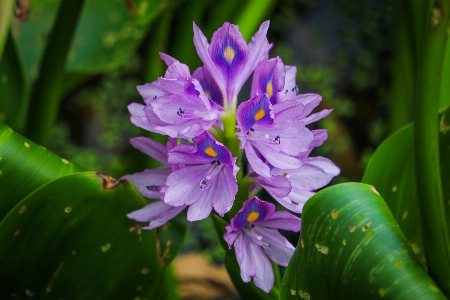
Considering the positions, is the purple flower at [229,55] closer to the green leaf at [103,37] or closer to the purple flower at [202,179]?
the purple flower at [202,179]

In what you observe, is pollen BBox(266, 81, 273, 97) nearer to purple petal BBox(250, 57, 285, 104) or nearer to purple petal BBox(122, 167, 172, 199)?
purple petal BBox(250, 57, 285, 104)

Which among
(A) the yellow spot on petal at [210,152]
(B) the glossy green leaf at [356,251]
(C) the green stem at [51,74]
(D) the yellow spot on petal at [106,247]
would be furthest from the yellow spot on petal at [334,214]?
(C) the green stem at [51,74]

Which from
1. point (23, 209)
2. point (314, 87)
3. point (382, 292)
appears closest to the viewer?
point (382, 292)

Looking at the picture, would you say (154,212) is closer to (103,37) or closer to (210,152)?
(210,152)

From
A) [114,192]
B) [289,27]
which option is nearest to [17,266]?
[114,192]

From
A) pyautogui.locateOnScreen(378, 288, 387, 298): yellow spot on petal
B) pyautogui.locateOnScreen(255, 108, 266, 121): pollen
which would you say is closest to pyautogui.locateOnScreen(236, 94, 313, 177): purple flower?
pyautogui.locateOnScreen(255, 108, 266, 121): pollen

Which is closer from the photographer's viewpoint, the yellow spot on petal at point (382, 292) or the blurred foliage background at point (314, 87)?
the yellow spot on petal at point (382, 292)

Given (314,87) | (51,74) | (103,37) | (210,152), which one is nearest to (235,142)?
(210,152)
